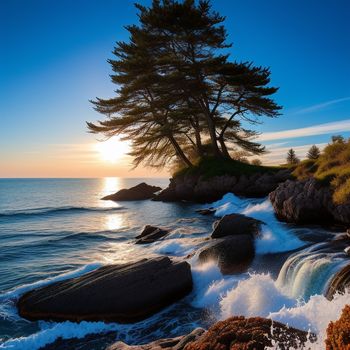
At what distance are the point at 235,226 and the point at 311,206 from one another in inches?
172

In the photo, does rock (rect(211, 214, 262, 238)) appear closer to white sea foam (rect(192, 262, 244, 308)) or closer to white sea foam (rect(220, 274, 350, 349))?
white sea foam (rect(192, 262, 244, 308))

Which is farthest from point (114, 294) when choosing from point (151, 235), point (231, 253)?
point (151, 235)

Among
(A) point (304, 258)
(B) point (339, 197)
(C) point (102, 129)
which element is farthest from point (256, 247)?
(C) point (102, 129)

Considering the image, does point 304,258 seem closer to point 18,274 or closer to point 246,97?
point 18,274

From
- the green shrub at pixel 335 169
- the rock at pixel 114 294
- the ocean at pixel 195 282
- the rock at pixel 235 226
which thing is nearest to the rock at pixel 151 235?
the ocean at pixel 195 282

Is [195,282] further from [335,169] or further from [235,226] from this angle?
[335,169]

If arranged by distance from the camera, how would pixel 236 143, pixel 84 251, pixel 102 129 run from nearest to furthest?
pixel 84 251 → pixel 102 129 → pixel 236 143

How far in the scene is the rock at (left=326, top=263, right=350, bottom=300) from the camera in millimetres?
7438

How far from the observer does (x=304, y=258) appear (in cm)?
1004

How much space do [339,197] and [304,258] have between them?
19.3 feet

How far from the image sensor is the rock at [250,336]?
4340 millimetres

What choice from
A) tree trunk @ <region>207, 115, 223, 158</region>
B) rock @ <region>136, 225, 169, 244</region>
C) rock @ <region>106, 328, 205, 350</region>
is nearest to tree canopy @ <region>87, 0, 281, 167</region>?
tree trunk @ <region>207, 115, 223, 158</region>

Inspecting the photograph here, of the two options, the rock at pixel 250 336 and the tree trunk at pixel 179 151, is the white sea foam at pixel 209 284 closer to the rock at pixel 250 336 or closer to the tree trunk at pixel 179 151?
the rock at pixel 250 336

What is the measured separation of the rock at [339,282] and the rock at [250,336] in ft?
10.5
